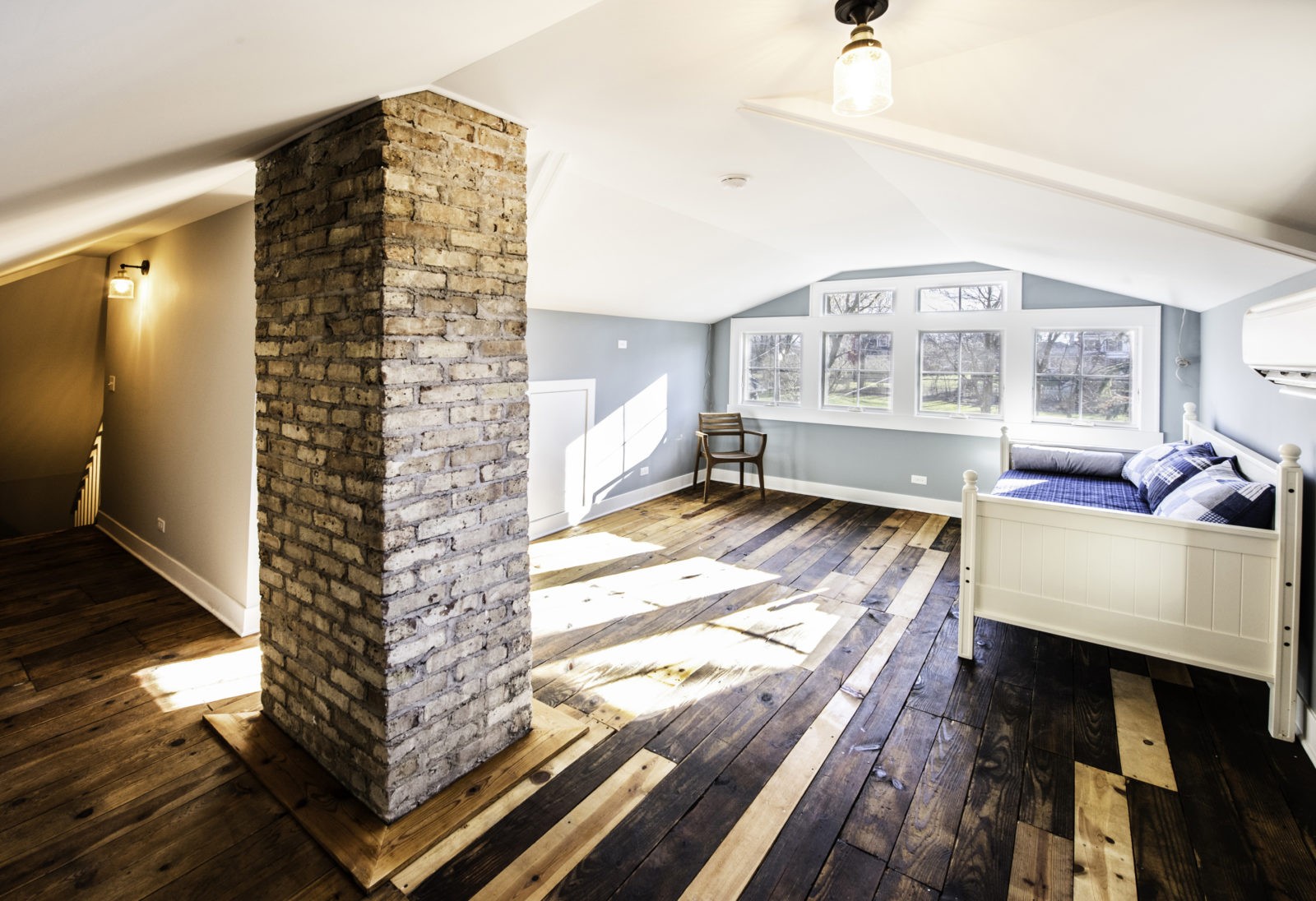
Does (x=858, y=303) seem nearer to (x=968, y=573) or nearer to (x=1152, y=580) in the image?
(x=968, y=573)

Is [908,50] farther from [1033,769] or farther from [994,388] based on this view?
[994,388]

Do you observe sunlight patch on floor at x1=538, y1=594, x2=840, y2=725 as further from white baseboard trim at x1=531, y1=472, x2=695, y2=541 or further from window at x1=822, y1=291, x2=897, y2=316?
window at x1=822, y1=291, x2=897, y2=316

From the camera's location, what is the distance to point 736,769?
2.15m

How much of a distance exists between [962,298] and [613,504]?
356 centimetres

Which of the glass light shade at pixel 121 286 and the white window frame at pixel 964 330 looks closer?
the glass light shade at pixel 121 286

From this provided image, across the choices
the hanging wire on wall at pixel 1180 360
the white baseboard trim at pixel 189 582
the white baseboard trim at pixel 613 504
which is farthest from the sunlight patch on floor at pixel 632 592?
the hanging wire on wall at pixel 1180 360

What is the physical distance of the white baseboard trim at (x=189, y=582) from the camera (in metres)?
3.18

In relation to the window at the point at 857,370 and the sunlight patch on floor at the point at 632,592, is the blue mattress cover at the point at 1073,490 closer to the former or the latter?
the window at the point at 857,370

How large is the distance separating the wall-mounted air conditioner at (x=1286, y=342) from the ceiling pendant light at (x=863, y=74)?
151cm

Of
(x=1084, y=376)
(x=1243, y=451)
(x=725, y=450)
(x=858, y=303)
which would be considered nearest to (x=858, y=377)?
(x=858, y=303)

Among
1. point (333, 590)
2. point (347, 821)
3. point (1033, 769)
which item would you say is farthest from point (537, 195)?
point (1033, 769)

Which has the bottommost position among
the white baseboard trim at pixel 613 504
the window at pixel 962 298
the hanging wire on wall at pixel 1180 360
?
the white baseboard trim at pixel 613 504

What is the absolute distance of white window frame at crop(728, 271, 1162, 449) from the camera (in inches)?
184

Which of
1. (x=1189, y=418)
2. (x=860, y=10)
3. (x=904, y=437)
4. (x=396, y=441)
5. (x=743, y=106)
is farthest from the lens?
(x=904, y=437)
